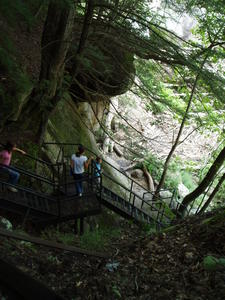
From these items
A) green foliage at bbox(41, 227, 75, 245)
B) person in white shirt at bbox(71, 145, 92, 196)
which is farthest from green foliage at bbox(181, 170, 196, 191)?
person in white shirt at bbox(71, 145, 92, 196)

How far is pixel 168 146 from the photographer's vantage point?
1040 inches

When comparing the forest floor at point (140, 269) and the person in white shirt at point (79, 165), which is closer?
the forest floor at point (140, 269)

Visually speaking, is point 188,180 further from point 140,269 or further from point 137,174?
point 140,269

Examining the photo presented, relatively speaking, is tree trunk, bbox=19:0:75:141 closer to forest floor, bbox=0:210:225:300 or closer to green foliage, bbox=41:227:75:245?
green foliage, bbox=41:227:75:245

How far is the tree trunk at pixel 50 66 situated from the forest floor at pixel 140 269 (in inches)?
210

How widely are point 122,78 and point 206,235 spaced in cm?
989

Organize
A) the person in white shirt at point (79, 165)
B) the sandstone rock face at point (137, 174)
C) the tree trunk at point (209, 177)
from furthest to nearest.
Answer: the sandstone rock face at point (137, 174)
the tree trunk at point (209, 177)
the person in white shirt at point (79, 165)

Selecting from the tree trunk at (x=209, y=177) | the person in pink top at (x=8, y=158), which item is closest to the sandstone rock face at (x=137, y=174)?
the tree trunk at (x=209, y=177)

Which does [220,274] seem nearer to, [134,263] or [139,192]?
[134,263]

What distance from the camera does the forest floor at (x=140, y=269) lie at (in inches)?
151

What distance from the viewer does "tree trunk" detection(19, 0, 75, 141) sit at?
29.6 ft

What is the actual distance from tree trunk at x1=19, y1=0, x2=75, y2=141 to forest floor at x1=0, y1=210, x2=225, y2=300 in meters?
5.34

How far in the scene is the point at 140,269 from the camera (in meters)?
4.75

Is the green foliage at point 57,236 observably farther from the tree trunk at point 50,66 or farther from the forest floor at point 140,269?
the tree trunk at point 50,66
